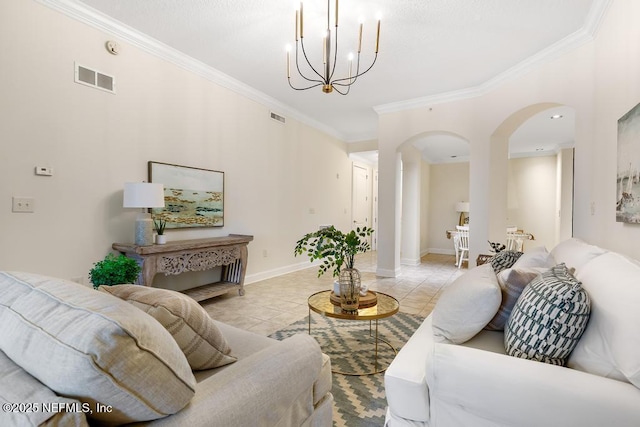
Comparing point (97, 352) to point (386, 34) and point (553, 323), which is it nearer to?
point (553, 323)

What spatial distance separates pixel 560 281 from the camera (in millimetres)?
1151

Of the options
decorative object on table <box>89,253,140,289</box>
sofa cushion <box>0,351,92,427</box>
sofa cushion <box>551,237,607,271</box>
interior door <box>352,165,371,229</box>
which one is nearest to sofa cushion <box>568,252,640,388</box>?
sofa cushion <box>551,237,607,271</box>

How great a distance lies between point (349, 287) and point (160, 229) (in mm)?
2099

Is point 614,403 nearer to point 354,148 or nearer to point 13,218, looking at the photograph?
point 13,218

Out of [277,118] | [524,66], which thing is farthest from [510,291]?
[277,118]

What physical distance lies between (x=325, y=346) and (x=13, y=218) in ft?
8.68

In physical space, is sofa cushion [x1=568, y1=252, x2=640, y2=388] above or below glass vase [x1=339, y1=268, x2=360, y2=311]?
above

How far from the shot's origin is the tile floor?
3.05 m

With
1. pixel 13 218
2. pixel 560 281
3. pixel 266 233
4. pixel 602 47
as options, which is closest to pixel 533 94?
pixel 602 47

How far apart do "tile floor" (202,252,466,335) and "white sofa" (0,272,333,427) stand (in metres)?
1.93

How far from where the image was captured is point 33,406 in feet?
1.76

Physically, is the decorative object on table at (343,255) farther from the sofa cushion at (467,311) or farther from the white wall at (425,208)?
the white wall at (425,208)

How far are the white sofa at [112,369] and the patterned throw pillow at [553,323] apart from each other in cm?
86

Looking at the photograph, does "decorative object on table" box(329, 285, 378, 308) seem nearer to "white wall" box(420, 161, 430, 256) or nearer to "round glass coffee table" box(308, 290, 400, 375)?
"round glass coffee table" box(308, 290, 400, 375)
